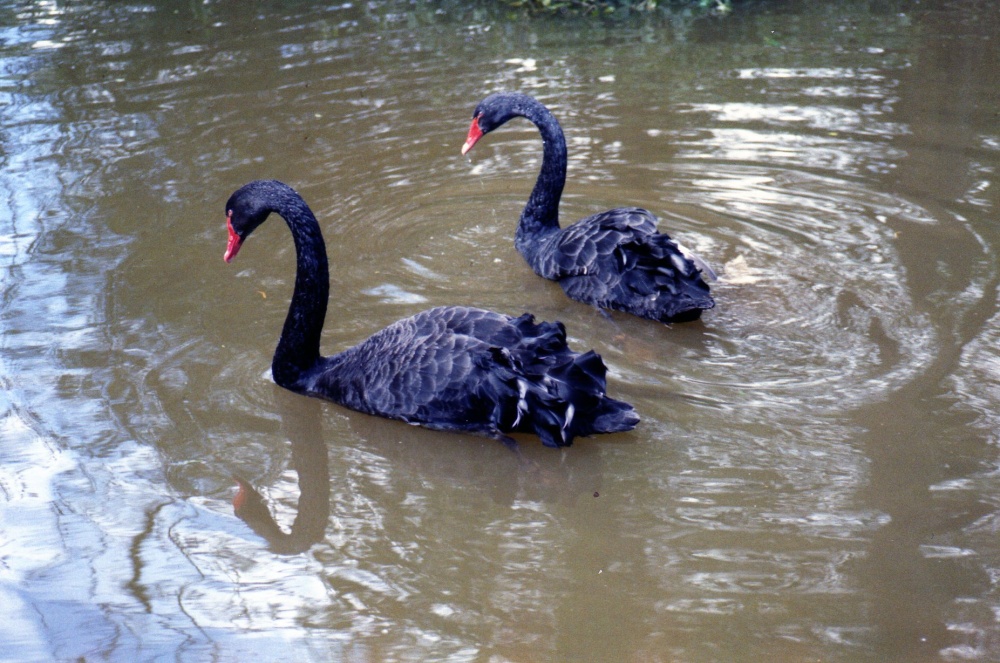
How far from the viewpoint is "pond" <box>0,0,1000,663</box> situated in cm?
318

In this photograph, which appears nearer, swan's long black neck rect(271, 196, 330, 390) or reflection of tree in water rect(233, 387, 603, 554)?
reflection of tree in water rect(233, 387, 603, 554)

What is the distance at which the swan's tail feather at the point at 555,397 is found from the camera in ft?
12.9

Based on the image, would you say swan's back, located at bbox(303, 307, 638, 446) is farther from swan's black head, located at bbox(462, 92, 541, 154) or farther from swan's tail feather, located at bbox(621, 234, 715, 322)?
swan's black head, located at bbox(462, 92, 541, 154)

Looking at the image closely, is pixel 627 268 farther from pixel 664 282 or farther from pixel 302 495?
pixel 302 495

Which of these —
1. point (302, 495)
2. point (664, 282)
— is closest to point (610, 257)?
point (664, 282)

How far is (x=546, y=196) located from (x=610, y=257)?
2.68ft

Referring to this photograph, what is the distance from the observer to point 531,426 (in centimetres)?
402

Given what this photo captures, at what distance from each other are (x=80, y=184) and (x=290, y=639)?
4.65 m

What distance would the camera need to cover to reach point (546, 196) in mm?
5848

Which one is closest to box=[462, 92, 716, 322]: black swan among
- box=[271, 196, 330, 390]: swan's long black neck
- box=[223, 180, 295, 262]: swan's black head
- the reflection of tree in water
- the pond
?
the pond

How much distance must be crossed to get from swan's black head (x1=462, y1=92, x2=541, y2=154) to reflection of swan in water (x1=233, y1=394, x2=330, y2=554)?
233 centimetres

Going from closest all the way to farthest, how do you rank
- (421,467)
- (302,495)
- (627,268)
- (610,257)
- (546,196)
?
(302,495) < (421,467) < (627,268) < (610,257) < (546,196)

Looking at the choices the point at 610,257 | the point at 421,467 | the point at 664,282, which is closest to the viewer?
the point at 421,467

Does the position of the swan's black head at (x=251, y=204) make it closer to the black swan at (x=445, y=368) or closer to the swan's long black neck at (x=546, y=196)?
the black swan at (x=445, y=368)
